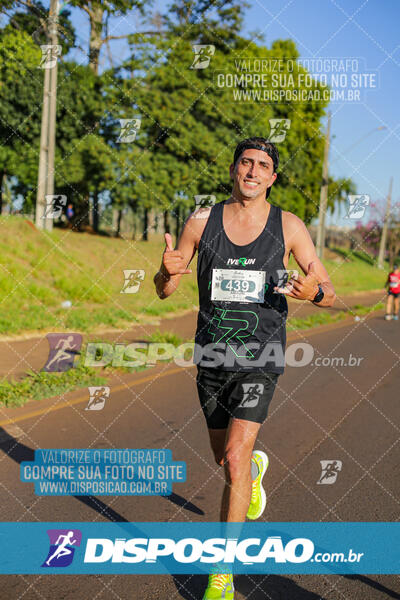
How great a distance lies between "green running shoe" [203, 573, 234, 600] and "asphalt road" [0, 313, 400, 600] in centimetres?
11

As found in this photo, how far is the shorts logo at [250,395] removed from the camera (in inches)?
134

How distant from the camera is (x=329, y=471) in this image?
5164 millimetres

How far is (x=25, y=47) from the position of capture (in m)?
24.2

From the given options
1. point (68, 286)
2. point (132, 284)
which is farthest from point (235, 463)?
point (68, 286)

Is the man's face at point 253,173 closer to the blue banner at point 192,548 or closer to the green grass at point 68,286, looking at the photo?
the blue banner at point 192,548

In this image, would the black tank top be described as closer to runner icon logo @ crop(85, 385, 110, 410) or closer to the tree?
runner icon logo @ crop(85, 385, 110, 410)

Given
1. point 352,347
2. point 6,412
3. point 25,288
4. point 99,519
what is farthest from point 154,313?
point 99,519

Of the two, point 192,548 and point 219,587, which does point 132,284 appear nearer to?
point 192,548

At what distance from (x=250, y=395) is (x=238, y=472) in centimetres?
41

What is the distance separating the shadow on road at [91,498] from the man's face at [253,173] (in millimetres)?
2198

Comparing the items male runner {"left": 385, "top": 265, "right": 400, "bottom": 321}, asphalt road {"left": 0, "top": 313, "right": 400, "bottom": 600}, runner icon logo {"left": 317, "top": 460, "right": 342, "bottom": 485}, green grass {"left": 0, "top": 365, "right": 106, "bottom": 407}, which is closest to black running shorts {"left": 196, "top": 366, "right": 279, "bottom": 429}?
asphalt road {"left": 0, "top": 313, "right": 400, "bottom": 600}

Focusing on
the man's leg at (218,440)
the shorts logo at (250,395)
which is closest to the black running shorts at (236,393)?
the shorts logo at (250,395)

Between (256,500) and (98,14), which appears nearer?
(256,500)

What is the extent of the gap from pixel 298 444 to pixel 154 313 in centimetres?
989
